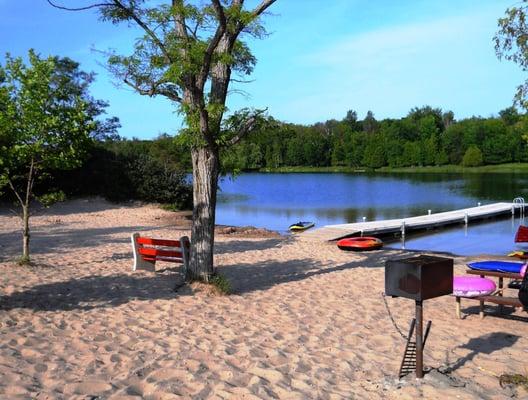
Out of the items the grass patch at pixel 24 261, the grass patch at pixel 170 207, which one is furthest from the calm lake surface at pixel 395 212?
the grass patch at pixel 24 261

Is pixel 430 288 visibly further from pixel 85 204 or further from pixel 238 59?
pixel 85 204

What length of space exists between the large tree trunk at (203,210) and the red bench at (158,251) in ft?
1.38

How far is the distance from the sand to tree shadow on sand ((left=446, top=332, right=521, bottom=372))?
0.01 m

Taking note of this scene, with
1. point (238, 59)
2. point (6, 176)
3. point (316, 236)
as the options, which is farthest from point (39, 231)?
point (238, 59)

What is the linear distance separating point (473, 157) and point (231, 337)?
335 ft

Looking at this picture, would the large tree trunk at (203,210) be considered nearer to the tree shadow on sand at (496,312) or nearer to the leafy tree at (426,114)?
the tree shadow on sand at (496,312)

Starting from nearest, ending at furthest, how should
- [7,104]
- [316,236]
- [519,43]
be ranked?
[7,104] → [519,43] → [316,236]

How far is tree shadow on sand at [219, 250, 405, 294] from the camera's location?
943 centimetres

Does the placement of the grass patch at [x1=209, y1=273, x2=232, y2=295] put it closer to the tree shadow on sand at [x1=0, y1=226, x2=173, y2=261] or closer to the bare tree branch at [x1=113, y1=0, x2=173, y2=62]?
the bare tree branch at [x1=113, y1=0, x2=173, y2=62]

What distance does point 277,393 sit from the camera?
435 cm

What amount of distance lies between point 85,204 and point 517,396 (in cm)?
2494

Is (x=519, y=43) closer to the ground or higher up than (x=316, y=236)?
higher up

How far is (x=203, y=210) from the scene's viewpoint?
845 centimetres

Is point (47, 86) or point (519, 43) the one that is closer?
point (47, 86)
